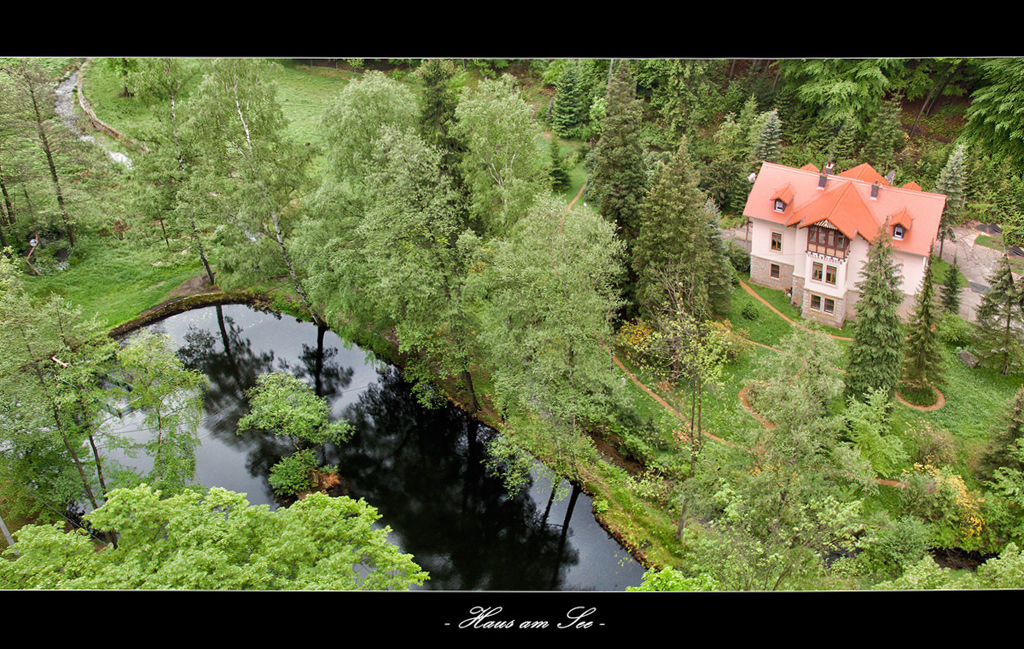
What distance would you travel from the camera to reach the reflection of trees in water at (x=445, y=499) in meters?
13.6

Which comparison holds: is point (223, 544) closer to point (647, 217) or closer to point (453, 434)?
point (453, 434)

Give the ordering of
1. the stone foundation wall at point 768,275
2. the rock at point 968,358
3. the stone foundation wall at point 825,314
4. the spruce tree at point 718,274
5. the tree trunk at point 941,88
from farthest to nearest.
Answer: the stone foundation wall at point 768,275
the spruce tree at point 718,274
the stone foundation wall at point 825,314
the rock at point 968,358
the tree trunk at point 941,88

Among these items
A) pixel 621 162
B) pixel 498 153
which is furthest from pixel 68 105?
pixel 621 162

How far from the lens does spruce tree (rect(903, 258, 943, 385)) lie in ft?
50.8

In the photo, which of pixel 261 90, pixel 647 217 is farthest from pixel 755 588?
pixel 261 90

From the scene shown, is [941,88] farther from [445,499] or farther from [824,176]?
[445,499]

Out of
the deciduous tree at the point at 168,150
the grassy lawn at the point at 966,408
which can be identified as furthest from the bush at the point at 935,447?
the deciduous tree at the point at 168,150

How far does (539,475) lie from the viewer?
15203mm

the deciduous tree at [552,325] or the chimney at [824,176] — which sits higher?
the chimney at [824,176]

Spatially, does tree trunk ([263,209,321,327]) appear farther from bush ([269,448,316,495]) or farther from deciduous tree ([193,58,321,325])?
bush ([269,448,316,495])

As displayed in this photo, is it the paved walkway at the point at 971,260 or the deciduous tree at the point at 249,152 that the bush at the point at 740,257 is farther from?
the deciduous tree at the point at 249,152

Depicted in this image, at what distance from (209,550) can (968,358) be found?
1786 centimetres

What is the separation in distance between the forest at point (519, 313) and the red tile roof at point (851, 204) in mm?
546
